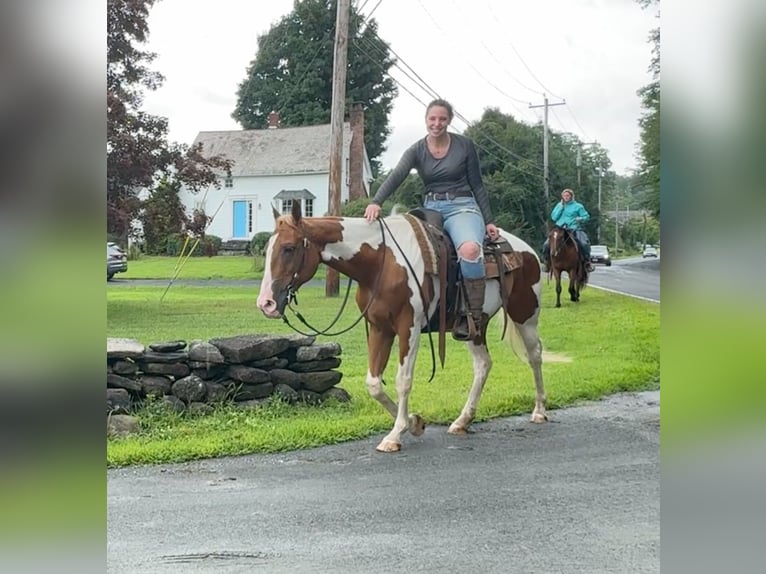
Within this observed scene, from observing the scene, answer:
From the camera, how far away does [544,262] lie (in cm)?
468

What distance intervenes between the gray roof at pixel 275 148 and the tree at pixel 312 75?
6 cm

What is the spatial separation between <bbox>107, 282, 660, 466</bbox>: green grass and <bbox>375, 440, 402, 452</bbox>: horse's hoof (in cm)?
17

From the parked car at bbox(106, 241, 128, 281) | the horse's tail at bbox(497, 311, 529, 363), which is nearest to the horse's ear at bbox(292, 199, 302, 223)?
the parked car at bbox(106, 241, 128, 281)

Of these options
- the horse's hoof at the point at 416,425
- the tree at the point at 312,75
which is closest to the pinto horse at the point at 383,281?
the horse's hoof at the point at 416,425

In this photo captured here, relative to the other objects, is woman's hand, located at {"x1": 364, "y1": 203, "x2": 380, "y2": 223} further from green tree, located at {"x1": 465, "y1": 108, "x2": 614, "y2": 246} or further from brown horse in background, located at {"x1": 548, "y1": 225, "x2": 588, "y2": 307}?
brown horse in background, located at {"x1": 548, "y1": 225, "x2": 588, "y2": 307}

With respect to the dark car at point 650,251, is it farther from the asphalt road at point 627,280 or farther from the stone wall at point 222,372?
the stone wall at point 222,372

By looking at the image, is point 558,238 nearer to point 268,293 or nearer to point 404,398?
point 404,398

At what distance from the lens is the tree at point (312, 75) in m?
4.26

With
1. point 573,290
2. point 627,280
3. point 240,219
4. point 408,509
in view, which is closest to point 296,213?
point 240,219

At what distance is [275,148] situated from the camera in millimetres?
4297

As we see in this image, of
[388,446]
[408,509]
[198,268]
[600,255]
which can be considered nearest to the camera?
[408,509]

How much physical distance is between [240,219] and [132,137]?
76cm
